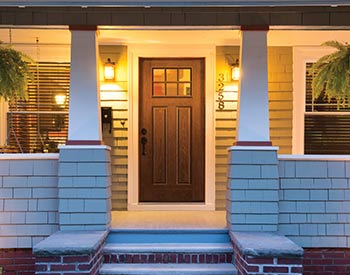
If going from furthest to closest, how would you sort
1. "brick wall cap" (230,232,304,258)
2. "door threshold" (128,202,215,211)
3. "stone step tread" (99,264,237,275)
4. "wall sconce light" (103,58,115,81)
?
"door threshold" (128,202,215,211) < "wall sconce light" (103,58,115,81) < "stone step tread" (99,264,237,275) < "brick wall cap" (230,232,304,258)

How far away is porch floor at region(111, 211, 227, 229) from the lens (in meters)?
4.90

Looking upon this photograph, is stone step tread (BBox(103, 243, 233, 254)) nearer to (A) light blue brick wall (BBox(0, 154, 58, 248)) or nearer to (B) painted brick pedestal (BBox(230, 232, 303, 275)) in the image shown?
(B) painted brick pedestal (BBox(230, 232, 303, 275))

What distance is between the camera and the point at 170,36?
17.9 feet

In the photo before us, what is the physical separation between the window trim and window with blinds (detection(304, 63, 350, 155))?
8cm

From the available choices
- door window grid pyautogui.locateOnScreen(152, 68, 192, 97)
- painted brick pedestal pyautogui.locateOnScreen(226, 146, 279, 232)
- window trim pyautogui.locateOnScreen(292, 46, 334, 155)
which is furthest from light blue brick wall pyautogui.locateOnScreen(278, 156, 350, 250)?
door window grid pyautogui.locateOnScreen(152, 68, 192, 97)

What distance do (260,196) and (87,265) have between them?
1.91 metres

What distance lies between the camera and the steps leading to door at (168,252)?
4.43m

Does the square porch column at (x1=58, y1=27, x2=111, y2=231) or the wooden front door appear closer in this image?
the square porch column at (x1=58, y1=27, x2=111, y2=231)

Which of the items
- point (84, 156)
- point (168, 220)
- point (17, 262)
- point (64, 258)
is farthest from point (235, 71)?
point (17, 262)

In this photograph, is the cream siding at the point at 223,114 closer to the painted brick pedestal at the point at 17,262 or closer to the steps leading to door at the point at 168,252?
the steps leading to door at the point at 168,252

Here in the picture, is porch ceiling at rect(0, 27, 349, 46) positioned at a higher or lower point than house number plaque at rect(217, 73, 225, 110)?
higher


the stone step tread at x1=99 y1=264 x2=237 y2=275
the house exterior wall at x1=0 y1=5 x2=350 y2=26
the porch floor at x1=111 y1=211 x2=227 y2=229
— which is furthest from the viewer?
the porch floor at x1=111 y1=211 x2=227 y2=229

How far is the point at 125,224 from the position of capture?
5.02 meters

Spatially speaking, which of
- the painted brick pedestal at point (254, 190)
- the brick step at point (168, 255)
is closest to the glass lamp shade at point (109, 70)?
the painted brick pedestal at point (254, 190)
